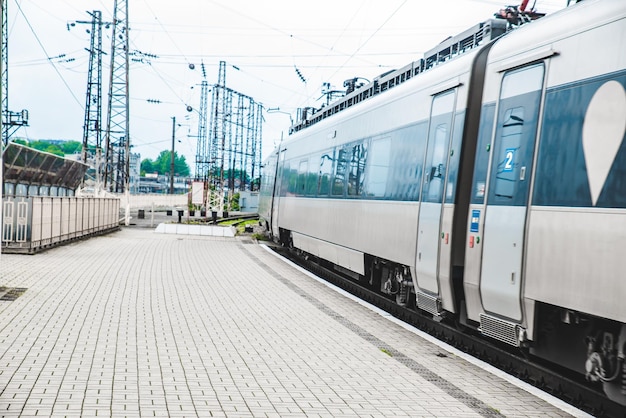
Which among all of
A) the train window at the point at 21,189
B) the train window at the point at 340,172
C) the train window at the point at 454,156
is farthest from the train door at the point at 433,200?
the train window at the point at 21,189

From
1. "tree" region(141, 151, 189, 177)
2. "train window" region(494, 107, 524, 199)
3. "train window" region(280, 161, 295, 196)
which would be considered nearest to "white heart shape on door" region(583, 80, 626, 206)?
"train window" region(494, 107, 524, 199)

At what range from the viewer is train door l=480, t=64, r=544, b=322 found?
7734mm

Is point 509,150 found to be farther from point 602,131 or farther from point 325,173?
point 325,173

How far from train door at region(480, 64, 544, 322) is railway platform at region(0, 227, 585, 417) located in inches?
34.7

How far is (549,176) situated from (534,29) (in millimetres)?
1694

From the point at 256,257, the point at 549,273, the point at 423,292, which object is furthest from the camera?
the point at 256,257

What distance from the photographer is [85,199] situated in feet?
87.5

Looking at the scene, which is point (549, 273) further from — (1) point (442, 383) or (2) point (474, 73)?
(2) point (474, 73)

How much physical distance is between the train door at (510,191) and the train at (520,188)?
2 cm

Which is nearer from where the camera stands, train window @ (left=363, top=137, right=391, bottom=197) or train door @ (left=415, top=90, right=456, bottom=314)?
train door @ (left=415, top=90, right=456, bottom=314)

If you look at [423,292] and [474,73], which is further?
[423,292]

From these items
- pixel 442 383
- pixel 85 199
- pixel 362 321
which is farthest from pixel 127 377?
pixel 85 199

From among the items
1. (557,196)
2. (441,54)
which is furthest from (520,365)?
(441,54)

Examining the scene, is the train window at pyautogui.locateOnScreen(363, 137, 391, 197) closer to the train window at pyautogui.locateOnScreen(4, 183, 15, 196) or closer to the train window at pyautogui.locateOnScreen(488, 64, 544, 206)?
the train window at pyautogui.locateOnScreen(488, 64, 544, 206)
